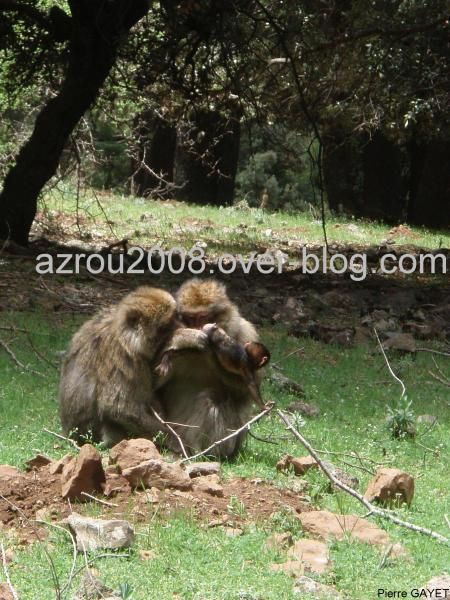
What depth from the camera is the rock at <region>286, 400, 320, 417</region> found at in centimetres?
748

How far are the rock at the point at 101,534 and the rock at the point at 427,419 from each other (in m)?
3.37

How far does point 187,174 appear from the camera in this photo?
2428cm

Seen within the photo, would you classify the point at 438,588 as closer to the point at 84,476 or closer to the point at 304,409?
the point at 84,476

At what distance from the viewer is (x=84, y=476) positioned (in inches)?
197

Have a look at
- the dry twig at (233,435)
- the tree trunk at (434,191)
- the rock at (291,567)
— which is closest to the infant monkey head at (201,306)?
the dry twig at (233,435)

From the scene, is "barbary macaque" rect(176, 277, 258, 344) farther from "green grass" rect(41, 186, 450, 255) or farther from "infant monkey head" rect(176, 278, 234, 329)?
"green grass" rect(41, 186, 450, 255)

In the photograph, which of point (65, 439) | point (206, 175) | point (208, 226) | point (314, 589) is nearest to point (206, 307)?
point (65, 439)

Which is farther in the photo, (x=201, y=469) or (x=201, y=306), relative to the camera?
(x=201, y=306)

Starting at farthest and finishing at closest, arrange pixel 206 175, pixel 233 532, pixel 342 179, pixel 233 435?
pixel 342 179, pixel 206 175, pixel 233 435, pixel 233 532

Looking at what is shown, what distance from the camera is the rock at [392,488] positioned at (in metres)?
5.38

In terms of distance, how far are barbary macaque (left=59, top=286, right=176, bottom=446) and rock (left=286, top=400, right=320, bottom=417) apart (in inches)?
58.1

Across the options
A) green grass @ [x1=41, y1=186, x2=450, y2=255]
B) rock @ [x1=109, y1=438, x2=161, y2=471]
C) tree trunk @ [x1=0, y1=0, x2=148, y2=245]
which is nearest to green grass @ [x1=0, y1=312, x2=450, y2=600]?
rock @ [x1=109, y1=438, x2=161, y2=471]

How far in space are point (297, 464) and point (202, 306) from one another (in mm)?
982

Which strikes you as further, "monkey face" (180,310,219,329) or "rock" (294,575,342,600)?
"monkey face" (180,310,219,329)
